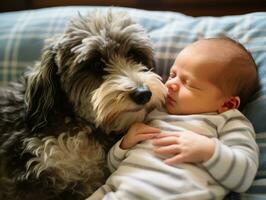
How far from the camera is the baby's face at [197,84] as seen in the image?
162cm

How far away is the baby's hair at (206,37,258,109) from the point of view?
63.9 inches

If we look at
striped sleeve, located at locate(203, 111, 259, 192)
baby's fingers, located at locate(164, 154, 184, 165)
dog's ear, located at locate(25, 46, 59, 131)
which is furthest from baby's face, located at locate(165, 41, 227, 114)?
dog's ear, located at locate(25, 46, 59, 131)

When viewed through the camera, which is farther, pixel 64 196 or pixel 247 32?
pixel 247 32

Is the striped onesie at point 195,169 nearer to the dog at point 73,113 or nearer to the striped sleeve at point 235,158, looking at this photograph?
the striped sleeve at point 235,158

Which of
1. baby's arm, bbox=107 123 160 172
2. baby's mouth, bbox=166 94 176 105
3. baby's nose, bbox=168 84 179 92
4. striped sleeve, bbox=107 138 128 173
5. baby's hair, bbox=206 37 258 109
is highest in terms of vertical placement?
baby's hair, bbox=206 37 258 109

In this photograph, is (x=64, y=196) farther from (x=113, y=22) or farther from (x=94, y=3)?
(x=94, y=3)

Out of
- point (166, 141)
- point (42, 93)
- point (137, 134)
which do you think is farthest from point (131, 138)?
point (42, 93)

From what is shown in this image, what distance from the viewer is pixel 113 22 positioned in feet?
5.46

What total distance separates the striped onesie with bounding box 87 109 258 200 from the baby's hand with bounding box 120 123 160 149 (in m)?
0.02

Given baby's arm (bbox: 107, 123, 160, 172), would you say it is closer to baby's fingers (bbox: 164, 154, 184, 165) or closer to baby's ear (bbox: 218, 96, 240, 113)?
baby's fingers (bbox: 164, 154, 184, 165)

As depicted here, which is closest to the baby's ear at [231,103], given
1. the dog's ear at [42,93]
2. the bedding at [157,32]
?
the bedding at [157,32]

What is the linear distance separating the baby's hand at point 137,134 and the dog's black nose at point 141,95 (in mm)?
118

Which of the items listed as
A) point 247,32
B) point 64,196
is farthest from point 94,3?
point 64,196

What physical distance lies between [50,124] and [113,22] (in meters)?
0.41
